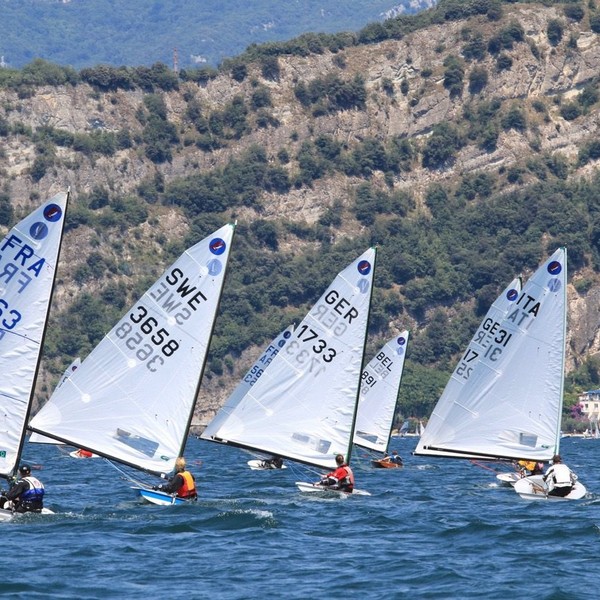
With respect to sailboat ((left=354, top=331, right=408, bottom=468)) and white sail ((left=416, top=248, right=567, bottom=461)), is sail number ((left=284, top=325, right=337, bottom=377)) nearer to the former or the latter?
white sail ((left=416, top=248, right=567, bottom=461))

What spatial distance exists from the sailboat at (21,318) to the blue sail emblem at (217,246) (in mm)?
4299

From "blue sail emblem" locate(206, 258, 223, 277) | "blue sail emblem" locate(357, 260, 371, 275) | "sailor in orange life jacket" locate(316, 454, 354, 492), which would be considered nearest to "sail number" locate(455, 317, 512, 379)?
"blue sail emblem" locate(357, 260, 371, 275)

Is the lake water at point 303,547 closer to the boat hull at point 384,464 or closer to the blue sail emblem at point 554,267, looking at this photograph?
the blue sail emblem at point 554,267

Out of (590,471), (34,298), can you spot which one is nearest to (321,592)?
(34,298)

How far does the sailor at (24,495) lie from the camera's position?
105 ft

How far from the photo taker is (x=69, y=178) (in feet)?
656

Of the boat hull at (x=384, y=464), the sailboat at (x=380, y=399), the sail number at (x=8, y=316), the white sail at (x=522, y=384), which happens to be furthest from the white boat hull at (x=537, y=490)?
the sailboat at (x=380, y=399)

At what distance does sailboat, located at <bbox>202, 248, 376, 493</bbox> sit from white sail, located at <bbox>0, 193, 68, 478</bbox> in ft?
36.8

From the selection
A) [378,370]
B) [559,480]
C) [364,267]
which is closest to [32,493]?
[364,267]

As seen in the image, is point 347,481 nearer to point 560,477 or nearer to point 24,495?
point 560,477

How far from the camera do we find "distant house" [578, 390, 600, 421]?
174 m

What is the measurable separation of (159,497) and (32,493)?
427 centimetres

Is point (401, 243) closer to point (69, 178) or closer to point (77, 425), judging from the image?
point (69, 178)

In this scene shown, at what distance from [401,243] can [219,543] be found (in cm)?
16874
